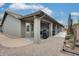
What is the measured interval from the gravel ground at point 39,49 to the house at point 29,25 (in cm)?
33

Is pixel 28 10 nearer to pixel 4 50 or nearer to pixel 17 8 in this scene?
pixel 17 8

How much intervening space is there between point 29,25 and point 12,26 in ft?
2.07

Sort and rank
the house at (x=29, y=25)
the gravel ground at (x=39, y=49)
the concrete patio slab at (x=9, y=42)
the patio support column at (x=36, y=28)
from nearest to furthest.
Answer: the gravel ground at (x=39, y=49) → the concrete patio slab at (x=9, y=42) → the house at (x=29, y=25) → the patio support column at (x=36, y=28)

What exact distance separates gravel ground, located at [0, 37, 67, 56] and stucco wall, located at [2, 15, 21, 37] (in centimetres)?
56

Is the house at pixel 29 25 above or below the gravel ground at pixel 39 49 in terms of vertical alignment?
above

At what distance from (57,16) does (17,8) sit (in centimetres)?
142

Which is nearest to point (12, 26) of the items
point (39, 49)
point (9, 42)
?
point (9, 42)

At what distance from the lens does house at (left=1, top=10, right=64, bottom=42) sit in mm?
5496

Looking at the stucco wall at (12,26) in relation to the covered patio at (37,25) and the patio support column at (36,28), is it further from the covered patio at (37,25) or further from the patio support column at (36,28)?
the patio support column at (36,28)

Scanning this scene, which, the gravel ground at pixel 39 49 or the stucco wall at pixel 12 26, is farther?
the stucco wall at pixel 12 26

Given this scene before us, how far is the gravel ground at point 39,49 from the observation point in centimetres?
521

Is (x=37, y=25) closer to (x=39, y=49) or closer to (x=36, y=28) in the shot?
(x=36, y=28)

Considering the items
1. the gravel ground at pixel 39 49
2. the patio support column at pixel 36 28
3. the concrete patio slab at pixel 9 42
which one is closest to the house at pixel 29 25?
the patio support column at pixel 36 28

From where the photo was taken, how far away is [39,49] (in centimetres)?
534
